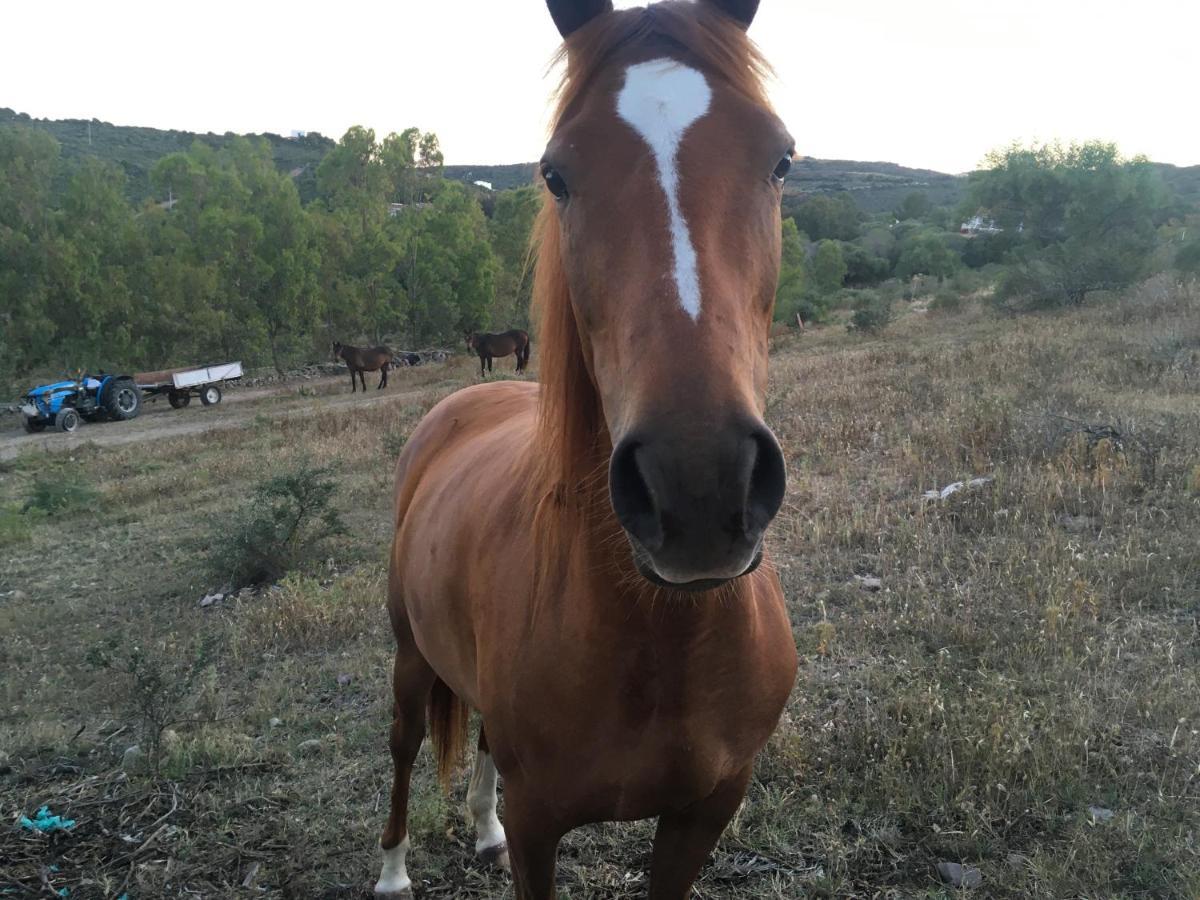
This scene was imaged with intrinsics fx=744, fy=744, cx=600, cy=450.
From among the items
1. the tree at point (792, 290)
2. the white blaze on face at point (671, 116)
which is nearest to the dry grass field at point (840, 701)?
the white blaze on face at point (671, 116)

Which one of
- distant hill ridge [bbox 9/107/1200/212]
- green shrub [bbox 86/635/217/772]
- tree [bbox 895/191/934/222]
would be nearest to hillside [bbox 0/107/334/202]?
distant hill ridge [bbox 9/107/1200/212]

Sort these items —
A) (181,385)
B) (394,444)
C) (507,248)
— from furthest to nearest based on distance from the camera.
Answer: (507,248) → (181,385) → (394,444)

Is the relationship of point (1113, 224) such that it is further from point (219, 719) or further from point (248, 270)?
point (248, 270)

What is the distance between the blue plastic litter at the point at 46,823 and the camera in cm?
300

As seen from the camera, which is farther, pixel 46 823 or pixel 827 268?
pixel 827 268

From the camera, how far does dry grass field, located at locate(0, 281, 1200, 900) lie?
8.62ft

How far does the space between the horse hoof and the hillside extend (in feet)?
221

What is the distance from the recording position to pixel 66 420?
62.6 feet

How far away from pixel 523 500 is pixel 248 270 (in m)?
31.2

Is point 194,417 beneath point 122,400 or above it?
beneath

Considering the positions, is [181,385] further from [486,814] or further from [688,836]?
[688,836]

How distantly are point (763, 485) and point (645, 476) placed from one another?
0.57ft

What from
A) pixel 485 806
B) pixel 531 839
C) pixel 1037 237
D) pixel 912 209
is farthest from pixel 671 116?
pixel 912 209

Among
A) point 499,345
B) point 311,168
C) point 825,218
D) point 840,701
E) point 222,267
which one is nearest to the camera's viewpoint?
point 840,701
